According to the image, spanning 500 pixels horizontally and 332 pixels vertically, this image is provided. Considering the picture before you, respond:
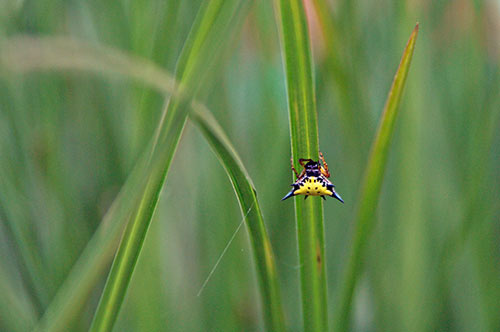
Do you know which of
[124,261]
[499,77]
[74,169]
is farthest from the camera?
[74,169]

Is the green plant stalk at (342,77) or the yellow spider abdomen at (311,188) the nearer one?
the yellow spider abdomen at (311,188)

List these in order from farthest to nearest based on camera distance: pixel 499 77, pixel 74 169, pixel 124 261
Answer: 1. pixel 74 169
2. pixel 499 77
3. pixel 124 261

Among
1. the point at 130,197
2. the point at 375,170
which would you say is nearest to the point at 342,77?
the point at 375,170

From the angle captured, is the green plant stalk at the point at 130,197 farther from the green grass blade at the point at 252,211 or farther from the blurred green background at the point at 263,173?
the blurred green background at the point at 263,173

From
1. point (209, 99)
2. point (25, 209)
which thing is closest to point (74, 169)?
point (25, 209)

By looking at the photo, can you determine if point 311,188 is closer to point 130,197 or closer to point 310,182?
point 310,182

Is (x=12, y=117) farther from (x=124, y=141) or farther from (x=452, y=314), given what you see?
(x=452, y=314)

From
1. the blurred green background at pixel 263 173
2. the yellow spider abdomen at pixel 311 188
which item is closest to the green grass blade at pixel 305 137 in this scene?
the yellow spider abdomen at pixel 311 188

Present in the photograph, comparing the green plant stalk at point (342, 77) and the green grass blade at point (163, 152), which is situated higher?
the green plant stalk at point (342, 77)
